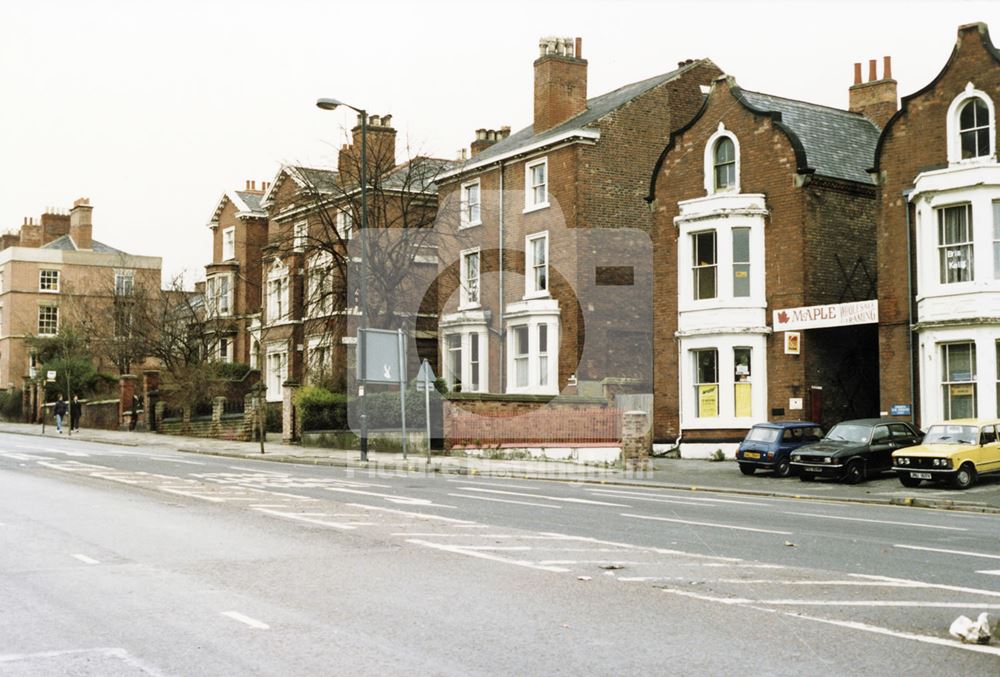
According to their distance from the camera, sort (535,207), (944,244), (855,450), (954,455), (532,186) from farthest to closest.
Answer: (532,186) → (535,207) → (944,244) → (855,450) → (954,455)

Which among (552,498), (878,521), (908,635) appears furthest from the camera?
(552,498)

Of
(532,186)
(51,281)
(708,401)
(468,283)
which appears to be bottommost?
(708,401)

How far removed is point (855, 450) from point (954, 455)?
267 centimetres

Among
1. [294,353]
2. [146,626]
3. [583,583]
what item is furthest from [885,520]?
[294,353]

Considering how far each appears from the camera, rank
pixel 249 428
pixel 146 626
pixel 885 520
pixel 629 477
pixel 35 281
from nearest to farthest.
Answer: pixel 146 626, pixel 885 520, pixel 629 477, pixel 249 428, pixel 35 281

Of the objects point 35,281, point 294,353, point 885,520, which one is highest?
point 35,281

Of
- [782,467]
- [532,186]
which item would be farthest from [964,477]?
[532,186]

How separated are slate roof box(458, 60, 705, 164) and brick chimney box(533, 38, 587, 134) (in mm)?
472

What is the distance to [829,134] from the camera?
34719mm

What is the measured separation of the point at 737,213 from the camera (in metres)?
32.8

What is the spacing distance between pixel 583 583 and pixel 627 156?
31.8 metres

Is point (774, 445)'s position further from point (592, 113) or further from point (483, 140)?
point (483, 140)

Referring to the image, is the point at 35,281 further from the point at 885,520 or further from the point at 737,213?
the point at 885,520

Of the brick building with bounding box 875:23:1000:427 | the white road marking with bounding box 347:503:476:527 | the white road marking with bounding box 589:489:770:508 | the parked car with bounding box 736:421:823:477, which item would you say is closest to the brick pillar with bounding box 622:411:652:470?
the parked car with bounding box 736:421:823:477
